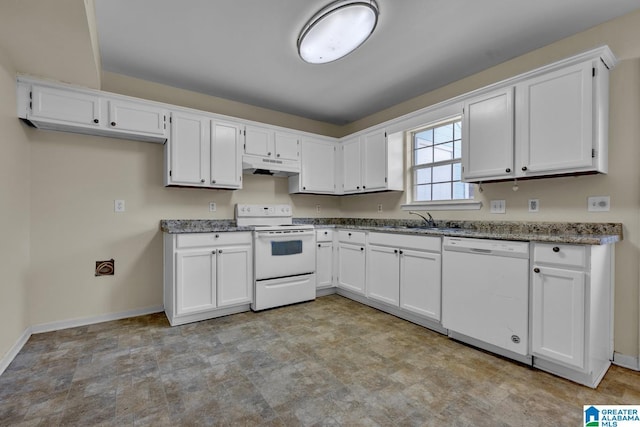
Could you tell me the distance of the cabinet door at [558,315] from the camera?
1.84 meters

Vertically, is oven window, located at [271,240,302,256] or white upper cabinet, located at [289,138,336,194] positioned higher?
white upper cabinet, located at [289,138,336,194]

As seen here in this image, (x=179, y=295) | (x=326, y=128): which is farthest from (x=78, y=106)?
(x=326, y=128)

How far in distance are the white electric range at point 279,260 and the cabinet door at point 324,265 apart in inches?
5.3

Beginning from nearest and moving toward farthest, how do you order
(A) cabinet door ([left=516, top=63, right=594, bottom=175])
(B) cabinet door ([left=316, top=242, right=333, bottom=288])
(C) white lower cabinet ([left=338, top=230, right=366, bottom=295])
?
(A) cabinet door ([left=516, top=63, right=594, bottom=175]) < (C) white lower cabinet ([left=338, top=230, right=366, bottom=295]) < (B) cabinet door ([left=316, top=242, right=333, bottom=288])

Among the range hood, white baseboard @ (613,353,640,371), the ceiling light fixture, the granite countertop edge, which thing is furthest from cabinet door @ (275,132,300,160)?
white baseboard @ (613,353,640,371)

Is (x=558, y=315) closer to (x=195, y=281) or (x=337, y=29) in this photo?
(x=337, y=29)

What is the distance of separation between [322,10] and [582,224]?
8.35ft

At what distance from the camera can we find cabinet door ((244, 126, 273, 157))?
3.61 metres

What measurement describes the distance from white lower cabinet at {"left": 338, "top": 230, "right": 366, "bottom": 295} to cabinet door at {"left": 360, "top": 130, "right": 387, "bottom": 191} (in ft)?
2.28

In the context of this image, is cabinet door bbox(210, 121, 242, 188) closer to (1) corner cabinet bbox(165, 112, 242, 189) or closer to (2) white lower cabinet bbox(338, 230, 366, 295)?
(1) corner cabinet bbox(165, 112, 242, 189)

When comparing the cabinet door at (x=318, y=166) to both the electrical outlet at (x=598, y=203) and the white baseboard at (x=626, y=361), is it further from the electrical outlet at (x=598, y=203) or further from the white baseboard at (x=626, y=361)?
the white baseboard at (x=626, y=361)

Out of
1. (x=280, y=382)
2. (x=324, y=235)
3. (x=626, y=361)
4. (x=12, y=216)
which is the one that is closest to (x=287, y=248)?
(x=324, y=235)

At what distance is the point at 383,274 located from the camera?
321 centimetres

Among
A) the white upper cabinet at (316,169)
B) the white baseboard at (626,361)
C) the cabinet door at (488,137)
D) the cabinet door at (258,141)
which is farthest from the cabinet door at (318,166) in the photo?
the white baseboard at (626,361)
